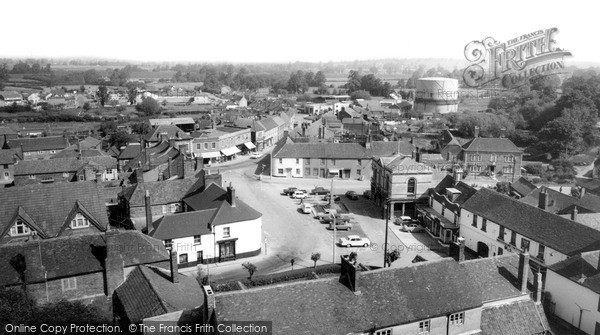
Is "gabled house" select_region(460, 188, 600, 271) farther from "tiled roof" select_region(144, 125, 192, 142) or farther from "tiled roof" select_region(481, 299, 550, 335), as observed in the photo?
"tiled roof" select_region(144, 125, 192, 142)

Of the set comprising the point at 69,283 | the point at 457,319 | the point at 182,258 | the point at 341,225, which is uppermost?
the point at 457,319

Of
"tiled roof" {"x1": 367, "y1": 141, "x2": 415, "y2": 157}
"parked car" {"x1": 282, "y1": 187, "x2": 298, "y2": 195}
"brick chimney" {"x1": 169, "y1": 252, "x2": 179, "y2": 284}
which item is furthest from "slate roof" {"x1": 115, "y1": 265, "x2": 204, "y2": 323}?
"tiled roof" {"x1": 367, "y1": 141, "x2": 415, "y2": 157}

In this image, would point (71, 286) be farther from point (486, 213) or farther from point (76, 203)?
point (486, 213)

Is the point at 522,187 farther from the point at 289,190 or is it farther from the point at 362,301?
the point at 362,301

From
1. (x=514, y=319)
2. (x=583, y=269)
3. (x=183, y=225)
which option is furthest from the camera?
(x=183, y=225)

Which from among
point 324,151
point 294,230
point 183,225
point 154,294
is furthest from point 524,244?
point 324,151

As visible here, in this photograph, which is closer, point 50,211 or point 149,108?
point 50,211
